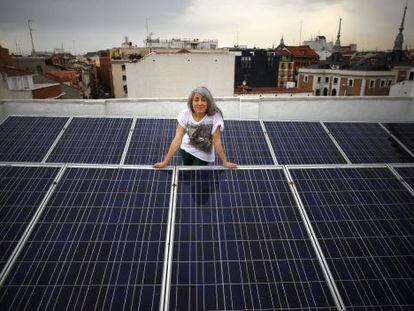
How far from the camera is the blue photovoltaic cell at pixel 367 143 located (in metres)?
8.45

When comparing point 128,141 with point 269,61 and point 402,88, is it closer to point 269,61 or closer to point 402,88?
point 402,88

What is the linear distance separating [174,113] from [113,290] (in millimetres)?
7880

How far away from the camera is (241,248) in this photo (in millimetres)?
4160

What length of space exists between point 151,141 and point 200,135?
13.7 feet

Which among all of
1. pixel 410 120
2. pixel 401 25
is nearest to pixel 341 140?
pixel 410 120

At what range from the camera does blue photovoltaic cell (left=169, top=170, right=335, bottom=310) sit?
356 cm

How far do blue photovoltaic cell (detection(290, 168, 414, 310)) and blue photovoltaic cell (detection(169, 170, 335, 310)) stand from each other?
317 millimetres

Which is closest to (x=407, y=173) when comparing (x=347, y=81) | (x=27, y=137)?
(x=27, y=137)

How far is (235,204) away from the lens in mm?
4871

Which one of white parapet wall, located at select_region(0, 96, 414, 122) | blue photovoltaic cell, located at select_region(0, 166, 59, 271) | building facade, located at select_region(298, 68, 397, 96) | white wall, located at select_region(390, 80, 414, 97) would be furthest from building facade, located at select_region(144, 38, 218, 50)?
blue photovoltaic cell, located at select_region(0, 166, 59, 271)

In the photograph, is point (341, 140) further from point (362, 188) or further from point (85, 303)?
point (85, 303)

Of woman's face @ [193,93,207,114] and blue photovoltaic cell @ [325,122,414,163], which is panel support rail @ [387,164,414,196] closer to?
blue photovoltaic cell @ [325,122,414,163]

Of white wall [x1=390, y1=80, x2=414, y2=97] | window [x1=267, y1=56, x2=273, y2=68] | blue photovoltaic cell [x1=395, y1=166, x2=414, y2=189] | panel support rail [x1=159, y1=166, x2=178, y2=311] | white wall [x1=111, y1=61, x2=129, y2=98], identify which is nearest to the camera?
panel support rail [x1=159, y1=166, x2=178, y2=311]

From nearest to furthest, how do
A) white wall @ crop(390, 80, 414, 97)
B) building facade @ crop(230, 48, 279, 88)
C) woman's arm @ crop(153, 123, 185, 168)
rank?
1. woman's arm @ crop(153, 123, 185, 168)
2. white wall @ crop(390, 80, 414, 97)
3. building facade @ crop(230, 48, 279, 88)
